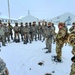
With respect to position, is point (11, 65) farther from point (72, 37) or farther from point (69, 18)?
point (69, 18)

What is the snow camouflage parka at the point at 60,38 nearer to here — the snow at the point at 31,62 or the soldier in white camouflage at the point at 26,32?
the snow at the point at 31,62

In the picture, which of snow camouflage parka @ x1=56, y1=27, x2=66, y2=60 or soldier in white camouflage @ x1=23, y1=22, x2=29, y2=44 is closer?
snow camouflage parka @ x1=56, y1=27, x2=66, y2=60

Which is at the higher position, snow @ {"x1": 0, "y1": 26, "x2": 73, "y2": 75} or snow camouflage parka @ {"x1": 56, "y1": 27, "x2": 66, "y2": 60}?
snow camouflage parka @ {"x1": 56, "y1": 27, "x2": 66, "y2": 60}

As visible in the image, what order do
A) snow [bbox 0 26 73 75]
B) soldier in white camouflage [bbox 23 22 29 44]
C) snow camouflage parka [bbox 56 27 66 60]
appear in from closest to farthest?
snow [bbox 0 26 73 75]
snow camouflage parka [bbox 56 27 66 60]
soldier in white camouflage [bbox 23 22 29 44]

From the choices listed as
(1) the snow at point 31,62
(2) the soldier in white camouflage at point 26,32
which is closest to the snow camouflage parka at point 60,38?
(1) the snow at point 31,62

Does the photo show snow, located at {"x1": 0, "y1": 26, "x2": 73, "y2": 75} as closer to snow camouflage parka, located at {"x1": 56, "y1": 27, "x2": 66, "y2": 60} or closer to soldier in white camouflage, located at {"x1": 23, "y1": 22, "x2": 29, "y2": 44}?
snow camouflage parka, located at {"x1": 56, "y1": 27, "x2": 66, "y2": 60}

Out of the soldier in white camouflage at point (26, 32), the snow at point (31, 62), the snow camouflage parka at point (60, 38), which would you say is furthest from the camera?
the soldier in white camouflage at point (26, 32)

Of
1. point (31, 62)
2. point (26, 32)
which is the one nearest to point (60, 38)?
point (31, 62)

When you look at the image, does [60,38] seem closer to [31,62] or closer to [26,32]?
[31,62]

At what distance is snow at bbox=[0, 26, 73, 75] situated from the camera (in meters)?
11.6

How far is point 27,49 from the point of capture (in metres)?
16.5

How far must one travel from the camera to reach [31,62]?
13141 millimetres

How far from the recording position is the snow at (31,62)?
1162 centimetres

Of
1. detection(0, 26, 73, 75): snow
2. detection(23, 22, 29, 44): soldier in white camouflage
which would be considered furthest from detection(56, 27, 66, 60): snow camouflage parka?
detection(23, 22, 29, 44): soldier in white camouflage
